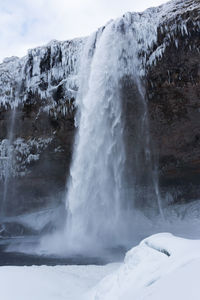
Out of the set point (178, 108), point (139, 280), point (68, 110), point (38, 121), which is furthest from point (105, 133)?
point (139, 280)

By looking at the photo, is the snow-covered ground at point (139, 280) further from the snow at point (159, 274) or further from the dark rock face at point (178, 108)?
the dark rock face at point (178, 108)

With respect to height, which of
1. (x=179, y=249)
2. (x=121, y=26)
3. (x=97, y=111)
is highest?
(x=121, y=26)

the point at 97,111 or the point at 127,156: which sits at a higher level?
the point at 97,111

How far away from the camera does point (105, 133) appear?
542 inches

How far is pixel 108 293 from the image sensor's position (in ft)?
13.7

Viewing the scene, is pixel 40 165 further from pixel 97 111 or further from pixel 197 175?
pixel 197 175

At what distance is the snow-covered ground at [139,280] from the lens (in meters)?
2.63

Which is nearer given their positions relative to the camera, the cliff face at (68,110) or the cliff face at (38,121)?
the cliff face at (68,110)

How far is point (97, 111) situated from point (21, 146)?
237 inches

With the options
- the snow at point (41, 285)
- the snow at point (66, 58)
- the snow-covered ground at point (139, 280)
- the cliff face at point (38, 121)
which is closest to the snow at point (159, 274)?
the snow-covered ground at point (139, 280)

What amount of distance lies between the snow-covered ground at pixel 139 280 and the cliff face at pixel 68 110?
928 cm

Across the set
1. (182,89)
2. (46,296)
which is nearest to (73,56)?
(182,89)

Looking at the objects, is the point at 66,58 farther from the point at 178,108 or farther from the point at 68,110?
the point at 178,108

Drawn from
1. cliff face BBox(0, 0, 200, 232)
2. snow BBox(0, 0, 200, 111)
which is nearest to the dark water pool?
cliff face BBox(0, 0, 200, 232)
